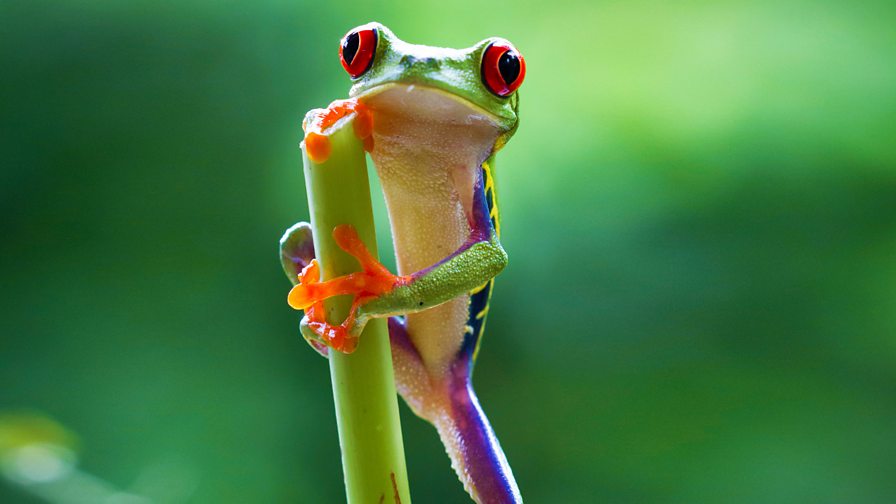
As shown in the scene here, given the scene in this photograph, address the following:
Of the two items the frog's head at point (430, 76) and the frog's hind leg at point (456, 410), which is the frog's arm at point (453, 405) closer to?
the frog's hind leg at point (456, 410)

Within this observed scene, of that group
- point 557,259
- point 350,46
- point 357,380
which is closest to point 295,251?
point 350,46

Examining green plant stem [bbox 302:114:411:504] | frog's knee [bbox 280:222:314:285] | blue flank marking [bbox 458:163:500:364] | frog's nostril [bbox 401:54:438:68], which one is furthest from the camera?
blue flank marking [bbox 458:163:500:364]

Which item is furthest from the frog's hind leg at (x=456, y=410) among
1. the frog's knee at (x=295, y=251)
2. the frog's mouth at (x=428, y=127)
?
the frog's mouth at (x=428, y=127)

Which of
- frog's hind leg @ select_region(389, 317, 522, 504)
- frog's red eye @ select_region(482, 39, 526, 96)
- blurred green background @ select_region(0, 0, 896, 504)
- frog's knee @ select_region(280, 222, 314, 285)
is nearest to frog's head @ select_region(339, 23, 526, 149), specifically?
frog's red eye @ select_region(482, 39, 526, 96)

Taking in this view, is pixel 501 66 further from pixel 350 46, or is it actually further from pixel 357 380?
pixel 357 380

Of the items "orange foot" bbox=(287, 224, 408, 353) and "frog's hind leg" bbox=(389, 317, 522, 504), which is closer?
"orange foot" bbox=(287, 224, 408, 353)

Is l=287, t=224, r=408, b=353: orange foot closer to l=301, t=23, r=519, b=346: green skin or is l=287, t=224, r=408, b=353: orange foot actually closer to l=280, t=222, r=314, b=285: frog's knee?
l=301, t=23, r=519, b=346: green skin

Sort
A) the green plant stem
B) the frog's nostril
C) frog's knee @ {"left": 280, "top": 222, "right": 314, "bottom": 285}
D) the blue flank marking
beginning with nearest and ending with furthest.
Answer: the green plant stem < the frog's nostril < frog's knee @ {"left": 280, "top": 222, "right": 314, "bottom": 285} < the blue flank marking
